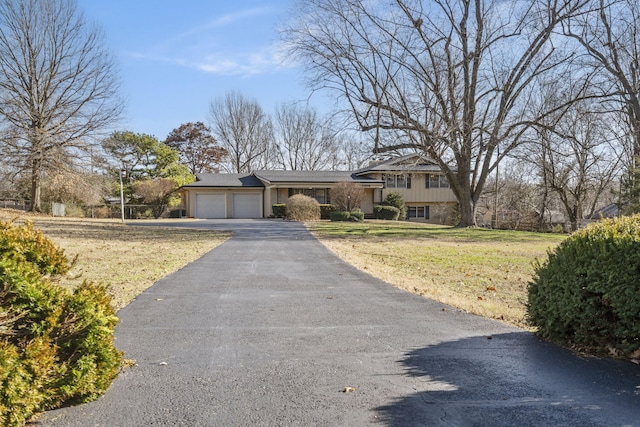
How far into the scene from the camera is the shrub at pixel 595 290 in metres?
4.12

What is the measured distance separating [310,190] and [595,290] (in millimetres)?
34035

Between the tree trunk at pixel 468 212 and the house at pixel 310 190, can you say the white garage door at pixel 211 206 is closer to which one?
the house at pixel 310 190

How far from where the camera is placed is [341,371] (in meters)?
3.99

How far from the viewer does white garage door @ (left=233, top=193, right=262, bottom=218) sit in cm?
3806

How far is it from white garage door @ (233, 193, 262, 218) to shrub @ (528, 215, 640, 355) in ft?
111

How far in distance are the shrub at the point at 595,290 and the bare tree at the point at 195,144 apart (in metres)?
51.7

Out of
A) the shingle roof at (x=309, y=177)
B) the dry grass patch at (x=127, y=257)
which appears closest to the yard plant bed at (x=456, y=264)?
the dry grass patch at (x=127, y=257)

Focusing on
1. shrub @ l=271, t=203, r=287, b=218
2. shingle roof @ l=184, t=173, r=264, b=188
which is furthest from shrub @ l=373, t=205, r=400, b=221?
shingle roof @ l=184, t=173, r=264, b=188

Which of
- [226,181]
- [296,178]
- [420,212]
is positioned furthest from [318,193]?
[420,212]

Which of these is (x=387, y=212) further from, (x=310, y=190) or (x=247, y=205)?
(x=247, y=205)

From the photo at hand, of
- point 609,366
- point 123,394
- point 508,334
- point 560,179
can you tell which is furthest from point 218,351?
point 560,179

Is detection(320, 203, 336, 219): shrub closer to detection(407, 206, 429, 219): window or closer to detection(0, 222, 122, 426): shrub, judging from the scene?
detection(407, 206, 429, 219): window

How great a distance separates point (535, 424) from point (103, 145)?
35.3 metres

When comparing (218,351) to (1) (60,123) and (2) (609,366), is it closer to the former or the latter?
(2) (609,366)
